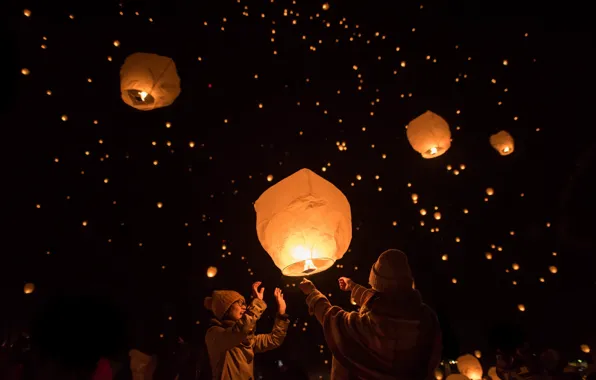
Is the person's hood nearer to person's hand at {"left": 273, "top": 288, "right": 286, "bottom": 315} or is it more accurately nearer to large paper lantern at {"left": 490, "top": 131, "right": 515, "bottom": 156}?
person's hand at {"left": 273, "top": 288, "right": 286, "bottom": 315}

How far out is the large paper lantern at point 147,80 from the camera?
8.20ft

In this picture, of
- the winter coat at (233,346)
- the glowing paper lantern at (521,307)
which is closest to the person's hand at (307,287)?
the winter coat at (233,346)

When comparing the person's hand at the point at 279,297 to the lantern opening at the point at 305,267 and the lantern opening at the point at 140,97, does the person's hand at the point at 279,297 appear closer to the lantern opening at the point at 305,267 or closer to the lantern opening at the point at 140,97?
the lantern opening at the point at 305,267

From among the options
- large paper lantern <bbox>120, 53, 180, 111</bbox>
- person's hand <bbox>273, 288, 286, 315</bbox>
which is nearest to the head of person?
person's hand <bbox>273, 288, 286, 315</bbox>

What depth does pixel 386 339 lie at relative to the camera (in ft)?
5.51

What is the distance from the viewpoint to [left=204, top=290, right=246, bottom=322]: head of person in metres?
2.76

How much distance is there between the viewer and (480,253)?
7.20 metres

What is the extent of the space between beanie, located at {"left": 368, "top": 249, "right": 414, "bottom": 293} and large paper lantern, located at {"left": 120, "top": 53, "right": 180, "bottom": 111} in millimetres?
2077

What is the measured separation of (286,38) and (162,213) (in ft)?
11.6

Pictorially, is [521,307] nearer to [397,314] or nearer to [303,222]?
[397,314]

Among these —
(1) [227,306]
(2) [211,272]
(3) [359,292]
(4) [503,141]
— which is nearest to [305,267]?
(3) [359,292]

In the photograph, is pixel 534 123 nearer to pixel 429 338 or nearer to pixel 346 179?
pixel 346 179

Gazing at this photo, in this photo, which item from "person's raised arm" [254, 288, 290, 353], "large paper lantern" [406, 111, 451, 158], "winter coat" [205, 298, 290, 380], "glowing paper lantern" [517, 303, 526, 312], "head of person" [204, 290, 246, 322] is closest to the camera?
"winter coat" [205, 298, 290, 380]

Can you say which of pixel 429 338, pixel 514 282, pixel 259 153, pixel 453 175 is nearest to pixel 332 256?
pixel 429 338
